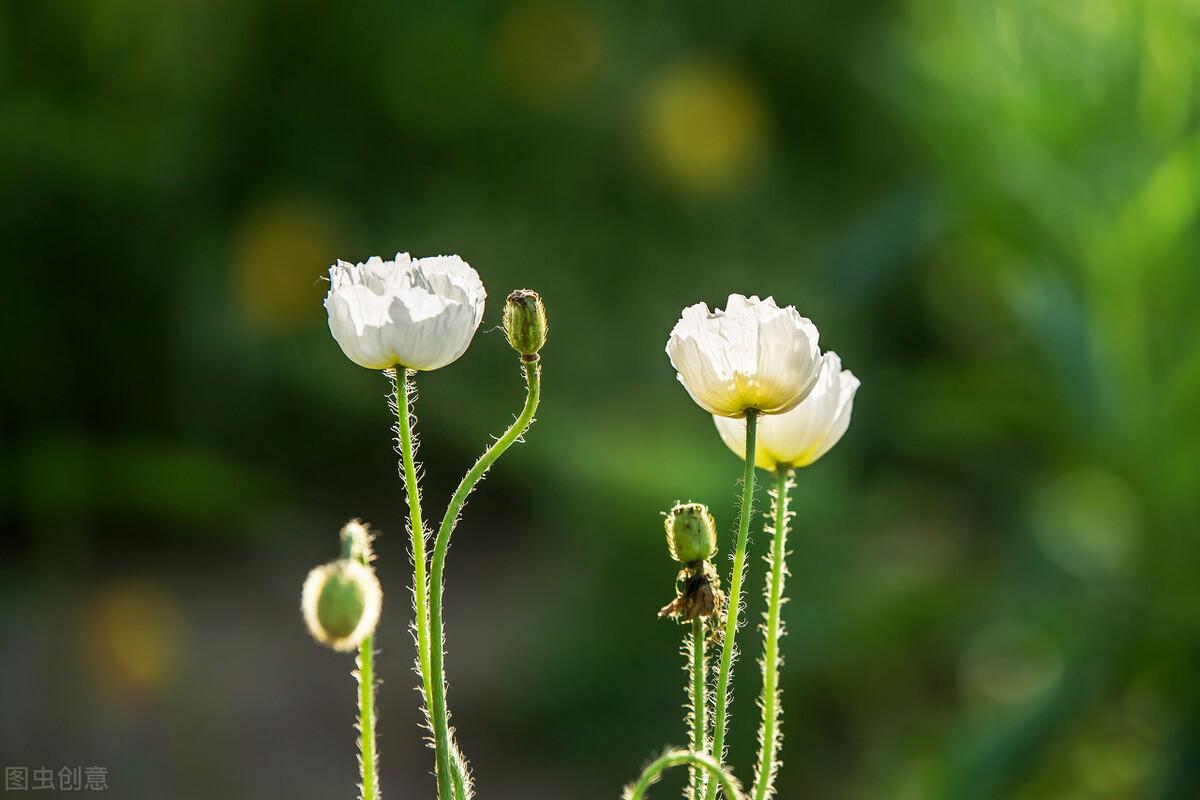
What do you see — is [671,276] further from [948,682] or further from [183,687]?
[183,687]

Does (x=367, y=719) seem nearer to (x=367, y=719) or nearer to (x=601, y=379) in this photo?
(x=367, y=719)

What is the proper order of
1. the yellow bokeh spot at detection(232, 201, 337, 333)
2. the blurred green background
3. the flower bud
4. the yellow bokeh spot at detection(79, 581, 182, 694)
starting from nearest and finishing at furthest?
the flower bud < the blurred green background < the yellow bokeh spot at detection(79, 581, 182, 694) < the yellow bokeh spot at detection(232, 201, 337, 333)

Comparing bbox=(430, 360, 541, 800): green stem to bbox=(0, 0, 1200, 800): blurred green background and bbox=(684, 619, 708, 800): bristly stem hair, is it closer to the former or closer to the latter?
bbox=(684, 619, 708, 800): bristly stem hair

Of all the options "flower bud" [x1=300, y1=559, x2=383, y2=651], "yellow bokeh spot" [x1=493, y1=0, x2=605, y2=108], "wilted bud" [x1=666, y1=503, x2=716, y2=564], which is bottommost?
"flower bud" [x1=300, y1=559, x2=383, y2=651]

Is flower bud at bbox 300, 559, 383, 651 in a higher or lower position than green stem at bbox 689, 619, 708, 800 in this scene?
higher

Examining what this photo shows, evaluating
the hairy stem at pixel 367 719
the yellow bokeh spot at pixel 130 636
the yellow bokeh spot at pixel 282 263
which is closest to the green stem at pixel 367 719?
the hairy stem at pixel 367 719

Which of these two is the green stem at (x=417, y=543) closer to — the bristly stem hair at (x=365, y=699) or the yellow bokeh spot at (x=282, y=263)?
the bristly stem hair at (x=365, y=699)

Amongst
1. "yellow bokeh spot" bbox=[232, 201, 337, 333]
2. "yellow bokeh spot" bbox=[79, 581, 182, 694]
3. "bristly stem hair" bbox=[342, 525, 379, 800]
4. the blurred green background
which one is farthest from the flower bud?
"yellow bokeh spot" bbox=[232, 201, 337, 333]

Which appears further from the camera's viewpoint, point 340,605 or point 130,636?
point 130,636

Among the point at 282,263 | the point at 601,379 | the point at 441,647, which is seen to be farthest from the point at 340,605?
the point at 282,263

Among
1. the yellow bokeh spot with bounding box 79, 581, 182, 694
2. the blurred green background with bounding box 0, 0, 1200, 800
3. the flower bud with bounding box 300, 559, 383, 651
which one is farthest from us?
the yellow bokeh spot with bounding box 79, 581, 182, 694
